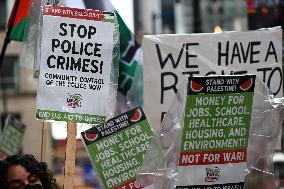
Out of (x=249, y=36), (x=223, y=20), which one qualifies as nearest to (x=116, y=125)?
(x=249, y=36)

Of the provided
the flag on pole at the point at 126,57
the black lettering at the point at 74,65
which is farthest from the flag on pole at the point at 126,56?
the black lettering at the point at 74,65

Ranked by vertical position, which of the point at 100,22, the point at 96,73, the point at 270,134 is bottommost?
the point at 270,134

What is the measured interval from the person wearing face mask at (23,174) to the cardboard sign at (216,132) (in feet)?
2.62

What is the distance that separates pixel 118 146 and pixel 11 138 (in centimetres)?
560

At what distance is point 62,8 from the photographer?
18.8ft

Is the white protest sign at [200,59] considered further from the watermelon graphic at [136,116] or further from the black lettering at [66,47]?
the black lettering at [66,47]

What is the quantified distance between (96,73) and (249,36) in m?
1.75

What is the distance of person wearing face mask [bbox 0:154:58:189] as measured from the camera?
184 inches

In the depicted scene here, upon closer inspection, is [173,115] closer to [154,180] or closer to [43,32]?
[154,180]

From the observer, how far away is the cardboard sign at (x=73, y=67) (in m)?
5.65

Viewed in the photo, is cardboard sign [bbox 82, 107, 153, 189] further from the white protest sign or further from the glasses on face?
the glasses on face

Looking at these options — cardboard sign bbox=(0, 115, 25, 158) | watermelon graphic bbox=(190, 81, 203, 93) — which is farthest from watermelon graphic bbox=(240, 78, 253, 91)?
cardboard sign bbox=(0, 115, 25, 158)

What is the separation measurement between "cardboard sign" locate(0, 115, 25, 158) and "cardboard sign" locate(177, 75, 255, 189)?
5.85m

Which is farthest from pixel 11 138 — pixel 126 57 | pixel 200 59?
pixel 200 59
